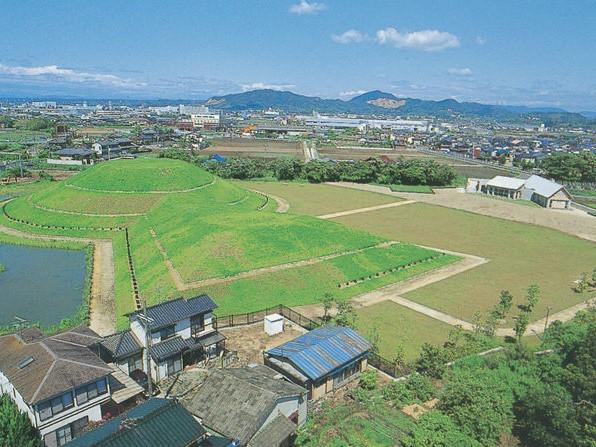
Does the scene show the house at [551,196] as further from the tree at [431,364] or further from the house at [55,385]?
the house at [55,385]

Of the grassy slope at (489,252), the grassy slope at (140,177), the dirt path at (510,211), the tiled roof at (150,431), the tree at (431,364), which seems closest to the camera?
the tiled roof at (150,431)

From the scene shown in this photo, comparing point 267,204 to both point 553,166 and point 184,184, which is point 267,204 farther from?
point 553,166

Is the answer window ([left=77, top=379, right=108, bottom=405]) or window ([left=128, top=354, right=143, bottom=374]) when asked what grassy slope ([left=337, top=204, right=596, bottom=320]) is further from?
window ([left=77, top=379, right=108, bottom=405])

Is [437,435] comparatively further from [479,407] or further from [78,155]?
[78,155]

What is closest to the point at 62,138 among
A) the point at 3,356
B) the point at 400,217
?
the point at 400,217

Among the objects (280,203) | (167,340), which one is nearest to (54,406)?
(167,340)

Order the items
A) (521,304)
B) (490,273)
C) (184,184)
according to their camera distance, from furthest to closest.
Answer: (184,184) → (490,273) → (521,304)

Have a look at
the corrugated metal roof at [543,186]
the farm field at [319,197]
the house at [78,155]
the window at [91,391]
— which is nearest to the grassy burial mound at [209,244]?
the farm field at [319,197]
